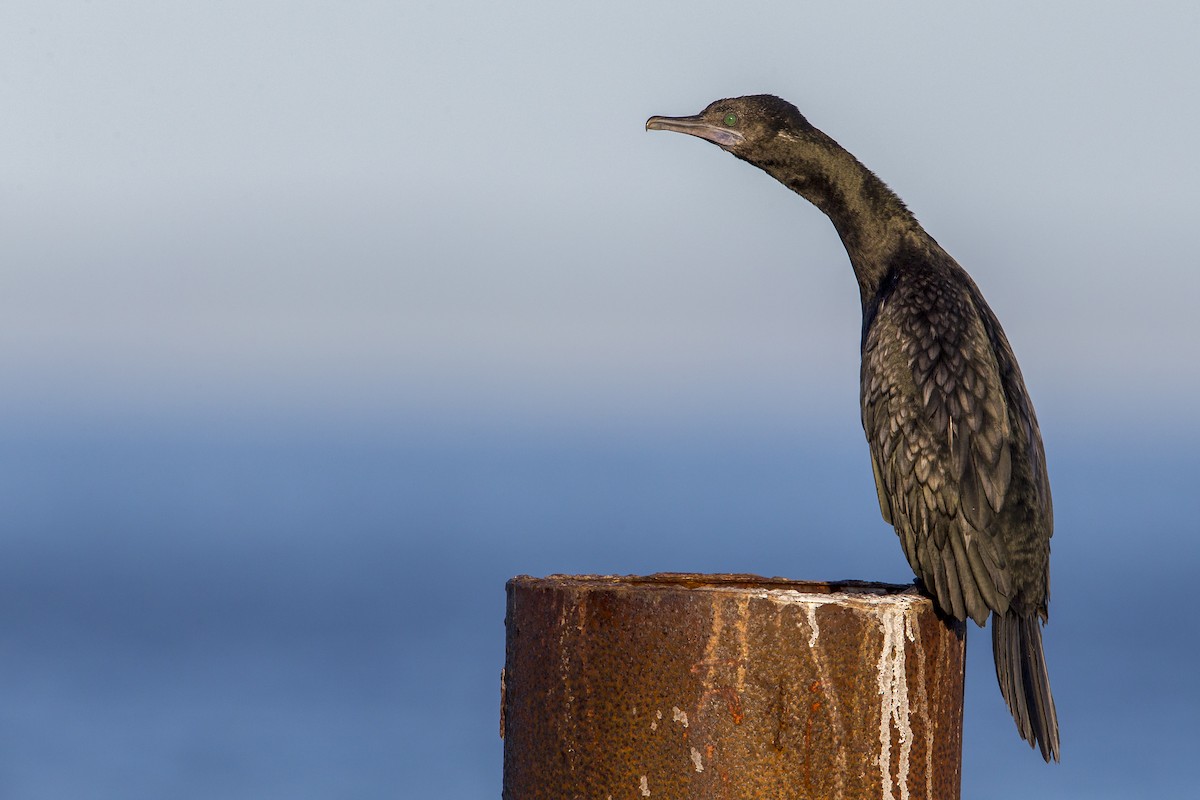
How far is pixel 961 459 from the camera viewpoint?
4043 mm

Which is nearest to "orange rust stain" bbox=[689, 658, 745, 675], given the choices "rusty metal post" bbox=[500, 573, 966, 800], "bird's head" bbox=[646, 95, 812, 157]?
"rusty metal post" bbox=[500, 573, 966, 800]

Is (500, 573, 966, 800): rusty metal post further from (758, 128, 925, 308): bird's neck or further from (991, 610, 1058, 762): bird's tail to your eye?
(758, 128, 925, 308): bird's neck

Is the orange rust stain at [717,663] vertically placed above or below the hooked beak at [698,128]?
below

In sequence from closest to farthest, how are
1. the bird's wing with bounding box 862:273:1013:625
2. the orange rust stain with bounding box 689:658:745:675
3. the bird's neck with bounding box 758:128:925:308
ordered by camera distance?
the orange rust stain with bounding box 689:658:745:675 → the bird's wing with bounding box 862:273:1013:625 → the bird's neck with bounding box 758:128:925:308

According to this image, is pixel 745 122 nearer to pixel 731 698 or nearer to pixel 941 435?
pixel 941 435

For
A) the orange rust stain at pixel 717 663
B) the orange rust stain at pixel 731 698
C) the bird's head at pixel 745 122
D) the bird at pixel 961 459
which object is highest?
the bird's head at pixel 745 122

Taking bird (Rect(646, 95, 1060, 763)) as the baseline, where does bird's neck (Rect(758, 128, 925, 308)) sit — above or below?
above

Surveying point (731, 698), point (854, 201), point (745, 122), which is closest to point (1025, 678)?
point (731, 698)

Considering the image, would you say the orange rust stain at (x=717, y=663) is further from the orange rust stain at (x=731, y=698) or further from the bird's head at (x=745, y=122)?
the bird's head at (x=745, y=122)

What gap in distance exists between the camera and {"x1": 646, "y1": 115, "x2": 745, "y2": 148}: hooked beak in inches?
197

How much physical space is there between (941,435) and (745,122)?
60.6 inches

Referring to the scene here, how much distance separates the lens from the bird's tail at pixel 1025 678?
149 inches

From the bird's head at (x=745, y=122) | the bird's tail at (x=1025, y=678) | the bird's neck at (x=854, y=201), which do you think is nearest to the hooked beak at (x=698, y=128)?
the bird's head at (x=745, y=122)

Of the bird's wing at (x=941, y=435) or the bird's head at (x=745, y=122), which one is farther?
the bird's head at (x=745, y=122)
